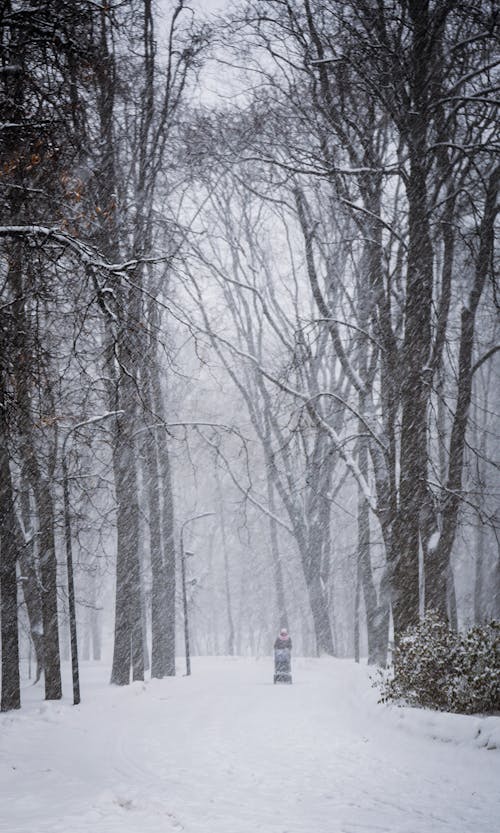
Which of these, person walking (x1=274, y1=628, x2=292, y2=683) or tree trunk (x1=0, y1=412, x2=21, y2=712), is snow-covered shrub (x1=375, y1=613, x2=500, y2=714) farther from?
person walking (x1=274, y1=628, x2=292, y2=683)

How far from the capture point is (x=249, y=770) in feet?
25.3

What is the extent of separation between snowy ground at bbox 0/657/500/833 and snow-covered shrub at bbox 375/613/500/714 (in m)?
0.44

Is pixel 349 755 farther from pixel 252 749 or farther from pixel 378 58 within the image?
pixel 378 58

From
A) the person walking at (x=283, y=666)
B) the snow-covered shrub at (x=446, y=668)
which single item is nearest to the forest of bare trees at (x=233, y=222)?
the snow-covered shrub at (x=446, y=668)

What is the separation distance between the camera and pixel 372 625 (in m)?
19.2

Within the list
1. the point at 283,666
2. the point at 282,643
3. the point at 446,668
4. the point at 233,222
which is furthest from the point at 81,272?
the point at 282,643

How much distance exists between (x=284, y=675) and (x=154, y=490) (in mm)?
7082

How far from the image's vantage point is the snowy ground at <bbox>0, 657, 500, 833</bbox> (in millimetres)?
5605

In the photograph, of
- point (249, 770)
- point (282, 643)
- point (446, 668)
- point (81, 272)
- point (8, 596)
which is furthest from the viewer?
point (282, 643)

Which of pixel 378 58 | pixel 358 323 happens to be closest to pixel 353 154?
pixel 378 58

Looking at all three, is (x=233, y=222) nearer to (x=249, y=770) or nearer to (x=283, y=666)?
(x=283, y=666)

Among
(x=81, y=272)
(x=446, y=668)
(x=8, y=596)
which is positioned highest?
(x=81, y=272)

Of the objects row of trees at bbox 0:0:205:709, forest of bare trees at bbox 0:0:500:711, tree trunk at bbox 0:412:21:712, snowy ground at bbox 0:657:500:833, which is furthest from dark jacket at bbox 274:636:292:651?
tree trunk at bbox 0:412:21:712

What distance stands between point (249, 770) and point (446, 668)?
339 centimetres
